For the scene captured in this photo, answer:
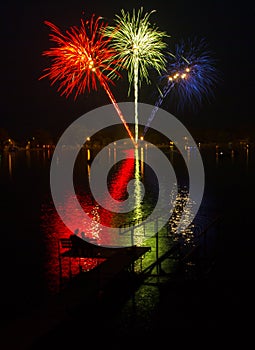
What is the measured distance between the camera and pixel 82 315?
10.8 meters

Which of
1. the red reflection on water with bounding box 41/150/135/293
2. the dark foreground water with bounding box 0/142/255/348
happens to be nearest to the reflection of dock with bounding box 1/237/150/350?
the dark foreground water with bounding box 0/142/255/348

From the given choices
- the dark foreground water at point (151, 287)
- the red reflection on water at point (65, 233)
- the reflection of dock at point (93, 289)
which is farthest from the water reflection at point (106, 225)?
the reflection of dock at point (93, 289)

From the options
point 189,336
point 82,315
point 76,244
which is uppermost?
point 76,244

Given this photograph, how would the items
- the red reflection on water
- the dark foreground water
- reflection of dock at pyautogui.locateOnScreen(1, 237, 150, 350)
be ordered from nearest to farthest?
reflection of dock at pyautogui.locateOnScreen(1, 237, 150, 350), the dark foreground water, the red reflection on water

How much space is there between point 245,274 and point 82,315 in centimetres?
671

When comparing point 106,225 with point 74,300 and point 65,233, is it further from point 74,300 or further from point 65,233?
point 74,300

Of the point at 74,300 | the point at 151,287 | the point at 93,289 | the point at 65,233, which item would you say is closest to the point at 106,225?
the point at 65,233

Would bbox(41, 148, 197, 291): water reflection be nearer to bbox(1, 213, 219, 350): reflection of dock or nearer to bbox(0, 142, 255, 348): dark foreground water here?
bbox(0, 142, 255, 348): dark foreground water

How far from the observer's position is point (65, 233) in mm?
21484

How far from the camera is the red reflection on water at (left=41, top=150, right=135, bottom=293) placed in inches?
595

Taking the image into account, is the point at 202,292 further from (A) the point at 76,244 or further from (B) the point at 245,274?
(A) the point at 76,244

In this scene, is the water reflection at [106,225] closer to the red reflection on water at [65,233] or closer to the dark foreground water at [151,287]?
the red reflection on water at [65,233]

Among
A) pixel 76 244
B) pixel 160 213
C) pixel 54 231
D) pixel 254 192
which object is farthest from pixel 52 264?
pixel 254 192

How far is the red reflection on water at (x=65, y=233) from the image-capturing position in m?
15.1
